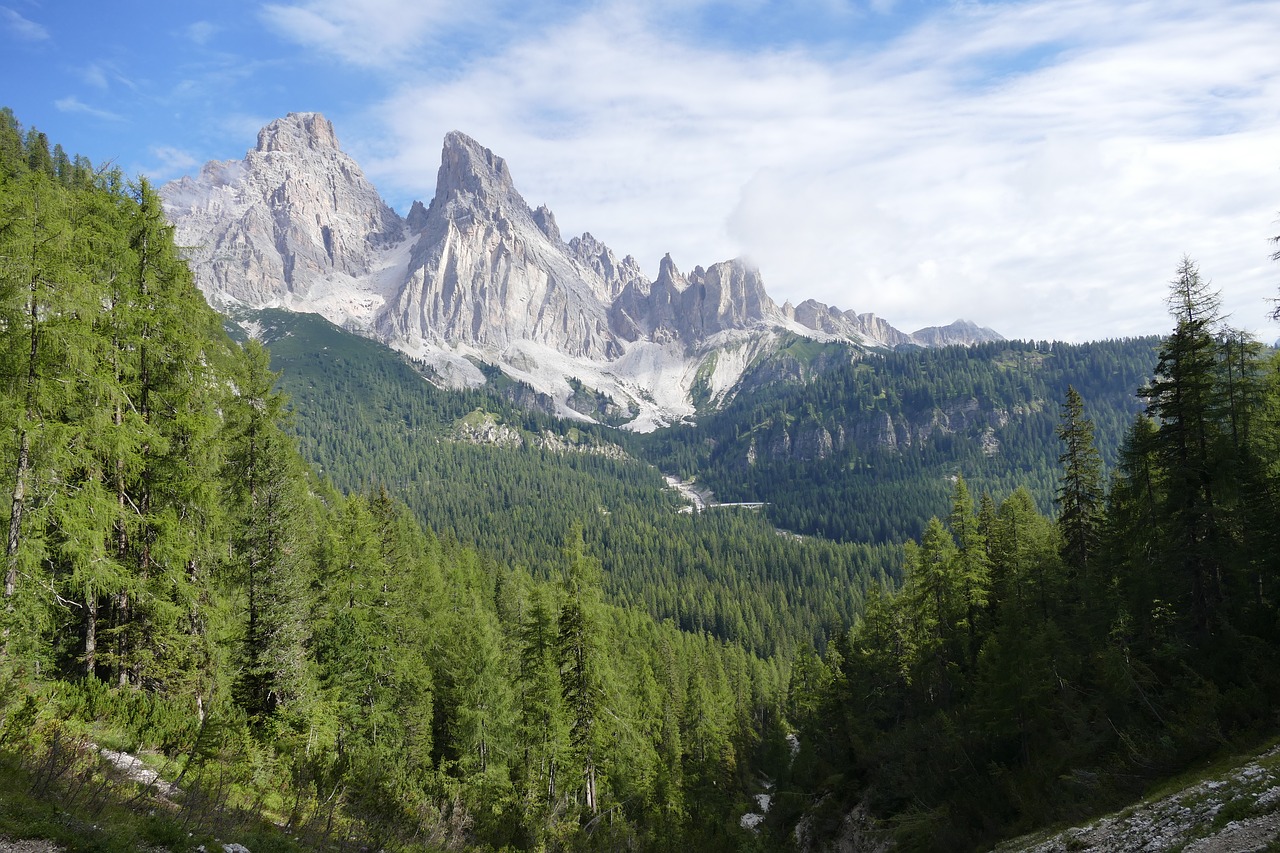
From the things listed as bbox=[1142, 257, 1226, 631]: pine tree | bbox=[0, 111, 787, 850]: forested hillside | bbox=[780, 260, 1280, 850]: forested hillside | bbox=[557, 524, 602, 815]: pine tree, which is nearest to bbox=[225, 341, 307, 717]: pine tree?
bbox=[0, 111, 787, 850]: forested hillside

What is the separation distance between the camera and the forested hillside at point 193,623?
1339 cm

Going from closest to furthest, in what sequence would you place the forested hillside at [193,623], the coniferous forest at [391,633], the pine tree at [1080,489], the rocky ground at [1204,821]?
1. the rocky ground at [1204,821]
2. the forested hillside at [193,623]
3. the coniferous forest at [391,633]
4. the pine tree at [1080,489]

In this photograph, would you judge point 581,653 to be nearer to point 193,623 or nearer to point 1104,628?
point 193,623

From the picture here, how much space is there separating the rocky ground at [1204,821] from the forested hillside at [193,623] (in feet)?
50.0

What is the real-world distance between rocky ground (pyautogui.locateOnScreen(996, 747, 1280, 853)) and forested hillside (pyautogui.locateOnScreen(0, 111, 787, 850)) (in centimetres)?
1523

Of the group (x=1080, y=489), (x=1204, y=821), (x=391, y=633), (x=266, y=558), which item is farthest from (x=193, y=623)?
(x=1080, y=489)

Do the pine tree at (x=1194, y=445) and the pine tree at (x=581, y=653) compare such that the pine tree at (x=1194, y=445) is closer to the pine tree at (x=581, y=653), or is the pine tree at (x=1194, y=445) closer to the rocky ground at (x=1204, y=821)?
the rocky ground at (x=1204, y=821)

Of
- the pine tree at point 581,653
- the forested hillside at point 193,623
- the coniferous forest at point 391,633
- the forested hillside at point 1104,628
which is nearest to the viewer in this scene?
the forested hillside at point 193,623

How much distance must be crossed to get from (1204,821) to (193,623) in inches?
968

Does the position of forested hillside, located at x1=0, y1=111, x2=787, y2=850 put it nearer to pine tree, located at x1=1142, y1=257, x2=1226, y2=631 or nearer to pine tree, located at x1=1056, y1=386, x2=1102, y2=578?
pine tree, located at x1=1142, y1=257, x2=1226, y2=631

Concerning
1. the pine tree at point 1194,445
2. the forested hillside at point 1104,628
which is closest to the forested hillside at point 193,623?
the forested hillside at point 1104,628

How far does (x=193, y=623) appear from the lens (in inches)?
755

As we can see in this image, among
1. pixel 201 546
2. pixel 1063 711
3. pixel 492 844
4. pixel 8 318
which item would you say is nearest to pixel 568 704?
pixel 492 844

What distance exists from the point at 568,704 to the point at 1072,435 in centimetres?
2829
